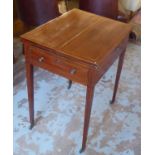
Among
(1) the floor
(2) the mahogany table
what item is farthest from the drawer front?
(1) the floor

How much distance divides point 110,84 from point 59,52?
952 mm

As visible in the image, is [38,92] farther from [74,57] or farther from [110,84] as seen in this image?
[74,57]

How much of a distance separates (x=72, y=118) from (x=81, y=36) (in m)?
0.63

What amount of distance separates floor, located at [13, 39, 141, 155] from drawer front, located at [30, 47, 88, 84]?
0.50 meters

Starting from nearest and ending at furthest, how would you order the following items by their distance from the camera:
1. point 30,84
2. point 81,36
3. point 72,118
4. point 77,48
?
point 77,48
point 81,36
point 30,84
point 72,118

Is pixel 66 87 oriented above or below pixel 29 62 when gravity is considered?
below

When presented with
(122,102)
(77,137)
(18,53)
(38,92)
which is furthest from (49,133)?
(18,53)

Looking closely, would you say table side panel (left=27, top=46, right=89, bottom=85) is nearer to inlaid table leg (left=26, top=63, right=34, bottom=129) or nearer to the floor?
inlaid table leg (left=26, top=63, right=34, bottom=129)

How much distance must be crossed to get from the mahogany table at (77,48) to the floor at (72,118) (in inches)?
9.1

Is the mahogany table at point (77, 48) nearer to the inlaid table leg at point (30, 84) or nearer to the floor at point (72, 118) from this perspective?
the inlaid table leg at point (30, 84)

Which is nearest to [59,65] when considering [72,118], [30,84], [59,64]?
[59,64]

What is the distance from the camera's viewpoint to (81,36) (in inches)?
49.9

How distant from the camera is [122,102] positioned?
184 cm

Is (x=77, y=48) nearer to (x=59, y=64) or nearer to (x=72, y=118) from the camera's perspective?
(x=59, y=64)
